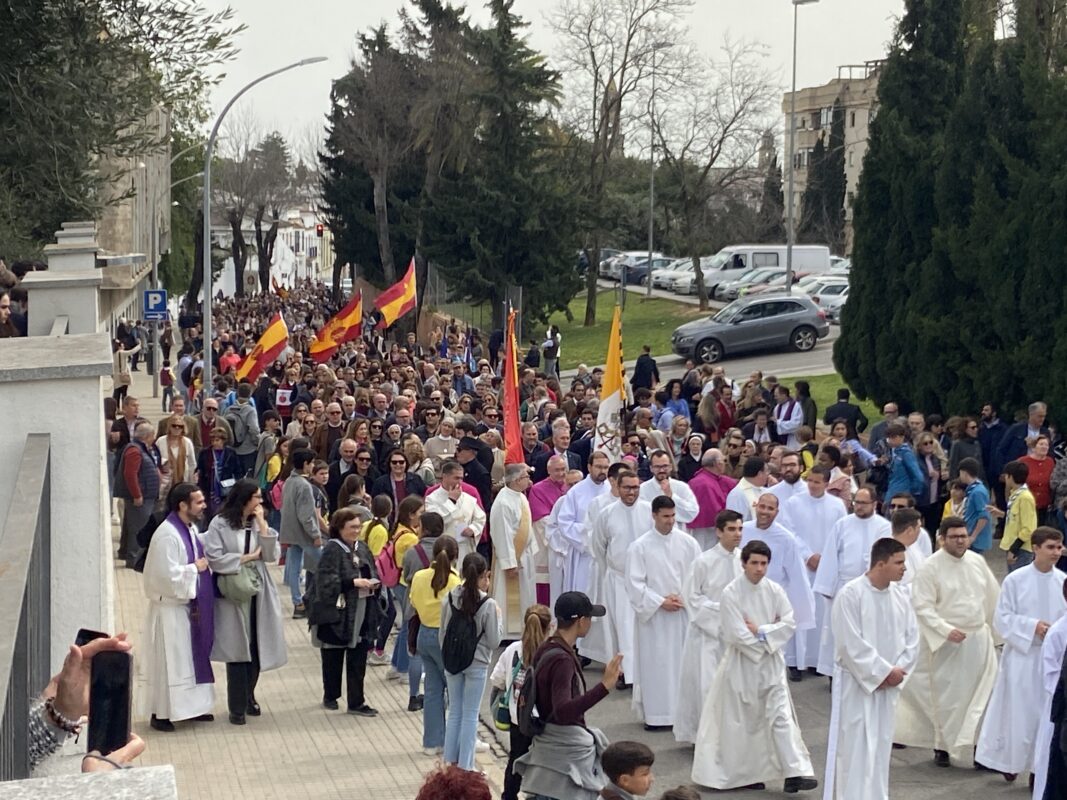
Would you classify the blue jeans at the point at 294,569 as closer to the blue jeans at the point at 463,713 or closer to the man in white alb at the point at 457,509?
the man in white alb at the point at 457,509

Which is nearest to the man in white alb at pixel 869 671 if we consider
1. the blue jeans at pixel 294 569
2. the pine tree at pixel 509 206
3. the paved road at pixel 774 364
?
the blue jeans at pixel 294 569

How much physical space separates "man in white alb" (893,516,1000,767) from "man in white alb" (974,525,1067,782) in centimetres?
52

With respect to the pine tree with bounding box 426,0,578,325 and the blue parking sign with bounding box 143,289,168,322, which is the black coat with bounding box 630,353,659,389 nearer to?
the blue parking sign with bounding box 143,289,168,322

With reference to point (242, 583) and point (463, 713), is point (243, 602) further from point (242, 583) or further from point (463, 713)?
point (463, 713)

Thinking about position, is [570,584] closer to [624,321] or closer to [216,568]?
[216,568]

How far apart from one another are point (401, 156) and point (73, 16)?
42455 millimetres

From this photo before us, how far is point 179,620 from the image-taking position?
11281mm

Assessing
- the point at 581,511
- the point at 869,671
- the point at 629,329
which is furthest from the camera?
the point at 629,329

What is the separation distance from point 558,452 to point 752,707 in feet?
20.7

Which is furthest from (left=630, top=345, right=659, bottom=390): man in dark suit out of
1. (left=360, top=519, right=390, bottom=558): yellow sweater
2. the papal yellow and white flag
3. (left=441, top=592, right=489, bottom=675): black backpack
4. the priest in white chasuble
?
(left=441, top=592, right=489, bottom=675): black backpack

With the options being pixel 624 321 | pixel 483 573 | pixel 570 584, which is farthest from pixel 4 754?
pixel 624 321

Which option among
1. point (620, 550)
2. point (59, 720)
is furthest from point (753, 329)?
point (59, 720)

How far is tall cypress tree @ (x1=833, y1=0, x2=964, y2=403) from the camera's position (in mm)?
25828

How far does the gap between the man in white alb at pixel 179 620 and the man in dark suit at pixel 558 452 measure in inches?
220
